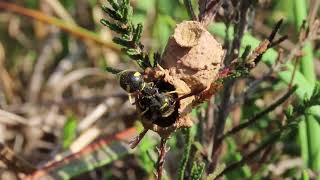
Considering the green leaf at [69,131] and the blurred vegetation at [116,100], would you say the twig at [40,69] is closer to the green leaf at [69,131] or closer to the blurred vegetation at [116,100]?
the blurred vegetation at [116,100]

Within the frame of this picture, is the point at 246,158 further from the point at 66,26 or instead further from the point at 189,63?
the point at 66,26

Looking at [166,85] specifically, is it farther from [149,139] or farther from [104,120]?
[104,120]

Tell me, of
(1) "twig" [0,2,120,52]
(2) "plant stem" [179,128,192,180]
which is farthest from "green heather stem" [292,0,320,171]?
(1) "twig" [0,2,120,52]

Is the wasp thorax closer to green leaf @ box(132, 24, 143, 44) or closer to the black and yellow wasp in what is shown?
the black and yellow wasp

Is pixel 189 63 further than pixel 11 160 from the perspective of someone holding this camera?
No

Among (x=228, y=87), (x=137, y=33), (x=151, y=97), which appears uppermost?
(x=137, y=33)

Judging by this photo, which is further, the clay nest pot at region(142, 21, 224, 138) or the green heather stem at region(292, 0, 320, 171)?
the green heather stem at region(292, 0, 320, 171)

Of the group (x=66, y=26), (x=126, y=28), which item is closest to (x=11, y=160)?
(x=126, y=28)
